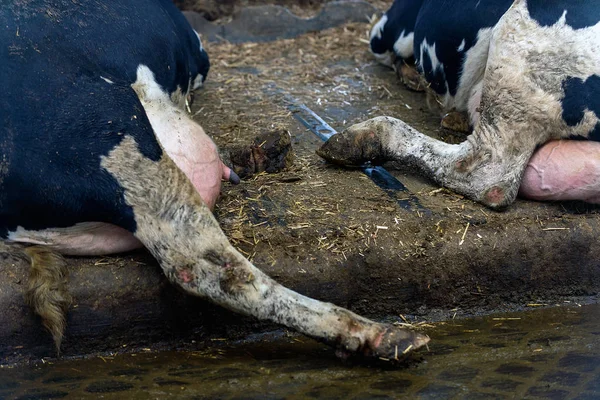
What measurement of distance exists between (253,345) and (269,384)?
1.57 feet

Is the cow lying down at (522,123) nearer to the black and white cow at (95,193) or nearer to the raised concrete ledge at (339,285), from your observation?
the raised concrete ledge at (339,285)

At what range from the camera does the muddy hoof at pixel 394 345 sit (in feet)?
10.5

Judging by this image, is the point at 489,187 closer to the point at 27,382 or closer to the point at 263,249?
the point at 263,249

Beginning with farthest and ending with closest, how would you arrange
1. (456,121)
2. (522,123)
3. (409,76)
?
1. (409,76)
2. (456,121)
3. (522,123)

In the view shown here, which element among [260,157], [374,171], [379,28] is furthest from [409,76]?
[260,157]

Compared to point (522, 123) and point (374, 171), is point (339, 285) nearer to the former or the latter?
point (374, 171)

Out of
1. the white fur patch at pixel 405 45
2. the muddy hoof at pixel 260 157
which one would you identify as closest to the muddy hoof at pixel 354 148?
the muddy hoof at pixel 260 157

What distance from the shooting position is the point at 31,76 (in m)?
3.44

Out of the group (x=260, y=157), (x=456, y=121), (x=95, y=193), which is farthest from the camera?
(x=456, y=121)

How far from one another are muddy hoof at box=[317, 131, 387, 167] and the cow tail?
4.97 feet

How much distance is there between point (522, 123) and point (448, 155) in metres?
0.40

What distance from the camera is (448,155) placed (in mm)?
4250

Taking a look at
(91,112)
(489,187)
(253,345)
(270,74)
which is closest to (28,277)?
(91,112)

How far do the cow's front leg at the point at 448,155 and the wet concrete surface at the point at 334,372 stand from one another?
695 mm
